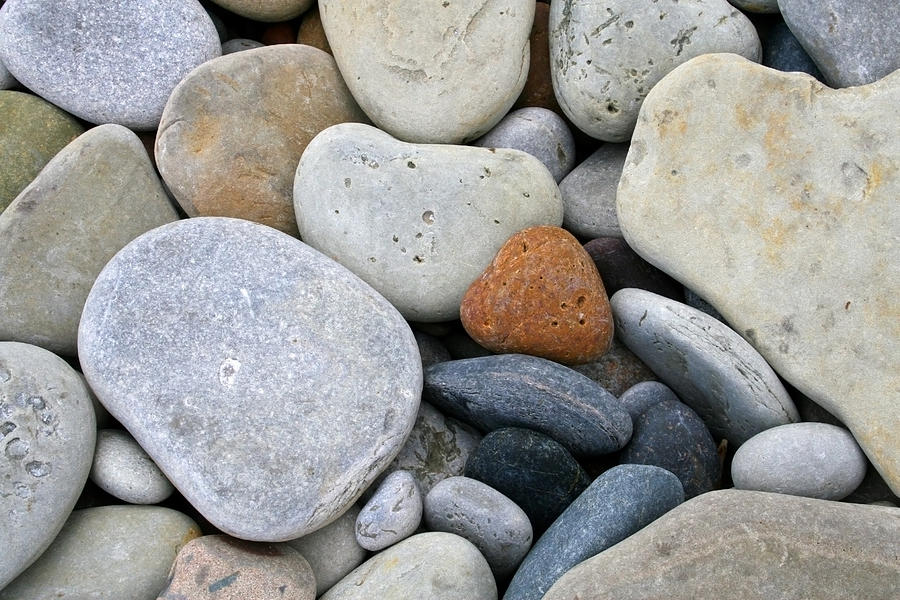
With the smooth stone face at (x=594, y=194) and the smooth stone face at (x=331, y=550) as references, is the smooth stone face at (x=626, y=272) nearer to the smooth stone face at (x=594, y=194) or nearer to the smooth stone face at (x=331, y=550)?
the smooth stone face at (x=594, y=194)

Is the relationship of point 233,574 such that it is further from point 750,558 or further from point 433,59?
point 433,59

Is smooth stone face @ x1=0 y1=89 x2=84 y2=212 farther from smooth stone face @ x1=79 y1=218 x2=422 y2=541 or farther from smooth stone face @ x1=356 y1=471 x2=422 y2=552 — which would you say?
smooth stone face @ x1=356 y1=471 x2=422 y2=552

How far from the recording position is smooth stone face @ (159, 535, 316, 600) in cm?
201

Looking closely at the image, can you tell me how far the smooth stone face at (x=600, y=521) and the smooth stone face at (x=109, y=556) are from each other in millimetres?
909

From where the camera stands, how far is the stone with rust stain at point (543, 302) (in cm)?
228

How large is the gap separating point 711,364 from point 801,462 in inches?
13.1

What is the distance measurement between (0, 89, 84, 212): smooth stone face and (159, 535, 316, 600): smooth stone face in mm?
1348

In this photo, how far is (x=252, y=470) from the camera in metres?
2.07

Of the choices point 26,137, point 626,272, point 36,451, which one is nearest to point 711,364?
point 626,272

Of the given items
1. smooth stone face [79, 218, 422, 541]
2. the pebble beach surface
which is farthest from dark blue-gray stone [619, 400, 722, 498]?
smooth stone face [79, 218, 422, 541]

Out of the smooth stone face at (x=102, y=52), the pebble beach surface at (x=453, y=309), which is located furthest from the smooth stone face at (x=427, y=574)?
the smooth stone face at (x=102, y=52)

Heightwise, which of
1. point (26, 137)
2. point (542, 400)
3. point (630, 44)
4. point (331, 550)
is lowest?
point (331, 550)

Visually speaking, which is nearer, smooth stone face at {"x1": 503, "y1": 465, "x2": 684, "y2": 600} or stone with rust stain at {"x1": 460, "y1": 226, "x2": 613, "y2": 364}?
smooth stone face at {"x1": 503, "y1": 465, "x2": 684, "y2": 600}

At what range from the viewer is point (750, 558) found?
1779mm
